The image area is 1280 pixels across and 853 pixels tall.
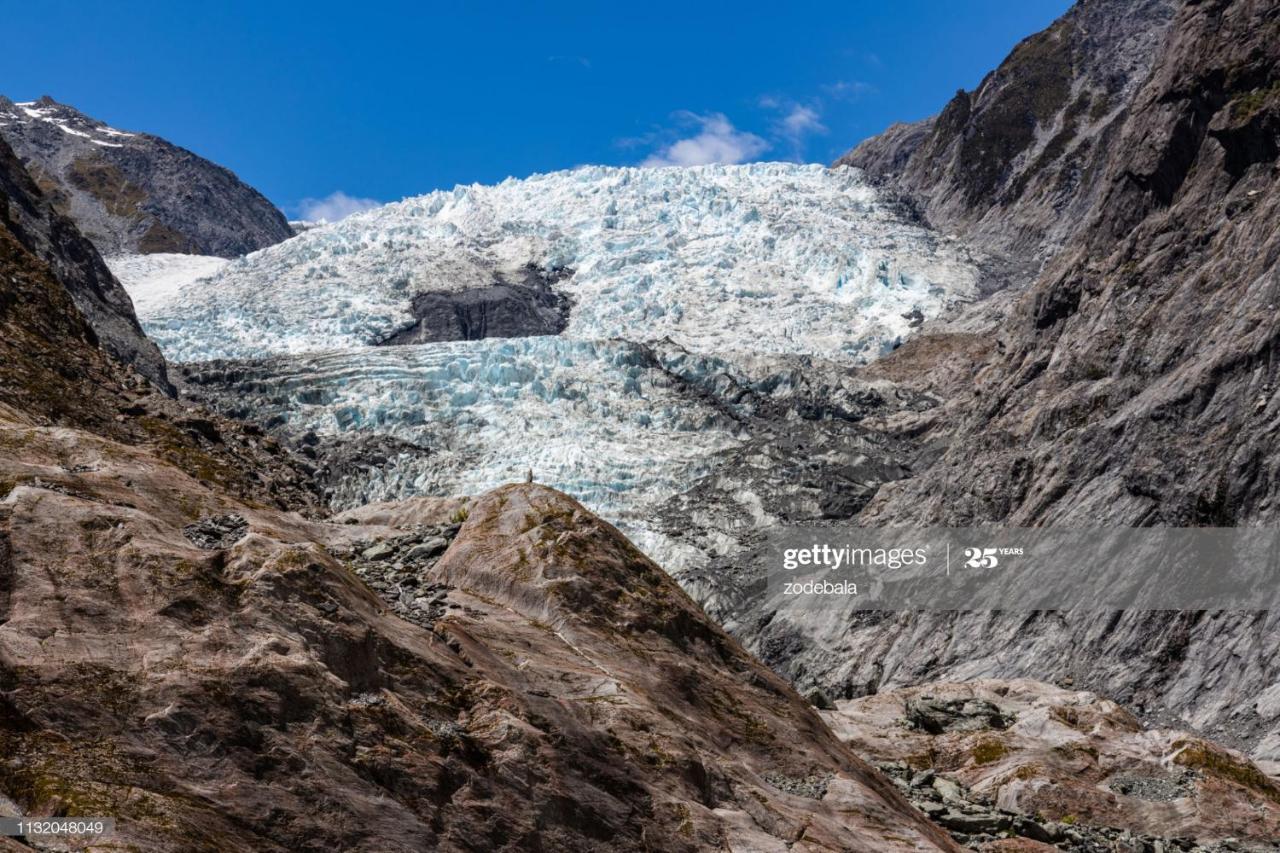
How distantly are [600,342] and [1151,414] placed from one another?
6359cm

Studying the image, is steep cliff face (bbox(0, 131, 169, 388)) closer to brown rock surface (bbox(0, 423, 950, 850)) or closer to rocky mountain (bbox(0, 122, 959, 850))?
rocky mountain (bbox(0, 122, 959, 850))

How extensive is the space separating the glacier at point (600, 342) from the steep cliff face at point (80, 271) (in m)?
26.0

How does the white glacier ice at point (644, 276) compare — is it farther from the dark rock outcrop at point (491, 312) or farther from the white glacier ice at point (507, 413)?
the white glacier ice at point (507, 413)

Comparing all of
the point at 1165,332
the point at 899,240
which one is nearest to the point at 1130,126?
the point at 1165,332

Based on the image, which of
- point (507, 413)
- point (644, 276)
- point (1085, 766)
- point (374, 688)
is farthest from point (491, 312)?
point (374, 688)

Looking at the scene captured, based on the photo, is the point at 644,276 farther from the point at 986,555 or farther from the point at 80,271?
the point at 986,555

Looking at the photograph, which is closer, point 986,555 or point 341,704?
point 341,704

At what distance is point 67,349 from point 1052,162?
19760 cm

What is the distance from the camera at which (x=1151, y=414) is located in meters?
60.9

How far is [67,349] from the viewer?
24984 millimetres

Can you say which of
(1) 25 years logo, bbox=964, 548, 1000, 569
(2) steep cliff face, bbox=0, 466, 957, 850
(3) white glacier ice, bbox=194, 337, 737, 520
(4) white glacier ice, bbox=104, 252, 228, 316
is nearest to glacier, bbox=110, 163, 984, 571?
(3) white glacier ice, bbox=194, 337, 737, 520

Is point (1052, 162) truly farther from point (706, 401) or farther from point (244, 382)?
point (244, 382)

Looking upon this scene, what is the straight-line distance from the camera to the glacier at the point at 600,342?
96.8 meters
